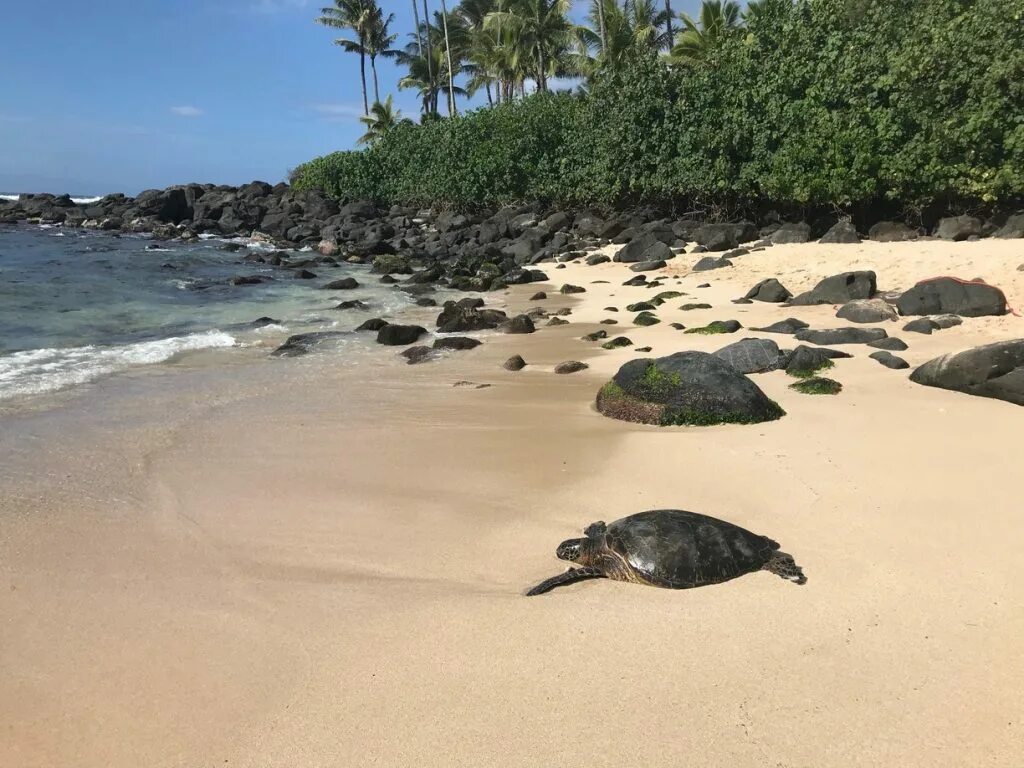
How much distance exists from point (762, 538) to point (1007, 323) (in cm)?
756

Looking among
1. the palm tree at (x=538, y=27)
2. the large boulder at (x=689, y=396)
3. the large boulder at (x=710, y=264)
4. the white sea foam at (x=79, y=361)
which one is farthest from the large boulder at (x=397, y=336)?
the palm tree at (x=538, y=27)

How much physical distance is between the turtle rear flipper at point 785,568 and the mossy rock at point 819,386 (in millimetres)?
3572

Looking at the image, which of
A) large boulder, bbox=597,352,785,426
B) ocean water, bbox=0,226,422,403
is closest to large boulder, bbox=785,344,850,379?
large boulder, bbox=597,352,785,426

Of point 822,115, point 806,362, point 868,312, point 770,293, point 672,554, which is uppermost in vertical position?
point 822,115

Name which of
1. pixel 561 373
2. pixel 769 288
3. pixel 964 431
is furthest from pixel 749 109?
pixel 964 431

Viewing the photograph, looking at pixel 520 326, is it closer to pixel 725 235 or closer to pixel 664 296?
pixel 664 296

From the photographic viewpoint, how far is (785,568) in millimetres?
3838

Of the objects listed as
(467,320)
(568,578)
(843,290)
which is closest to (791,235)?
(843,290)

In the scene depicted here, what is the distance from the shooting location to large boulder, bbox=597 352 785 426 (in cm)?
628

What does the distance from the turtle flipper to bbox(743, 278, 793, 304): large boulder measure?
9.83 metres

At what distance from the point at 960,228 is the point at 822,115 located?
4276mm

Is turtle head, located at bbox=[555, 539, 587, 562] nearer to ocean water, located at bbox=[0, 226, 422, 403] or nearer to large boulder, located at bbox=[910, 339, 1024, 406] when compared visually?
large boulder, located at bbox=[910, 339, 1024, 406]

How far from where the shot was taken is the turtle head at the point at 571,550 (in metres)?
4.05

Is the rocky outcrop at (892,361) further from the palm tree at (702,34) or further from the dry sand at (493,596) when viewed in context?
the palm tree at (702,34)
